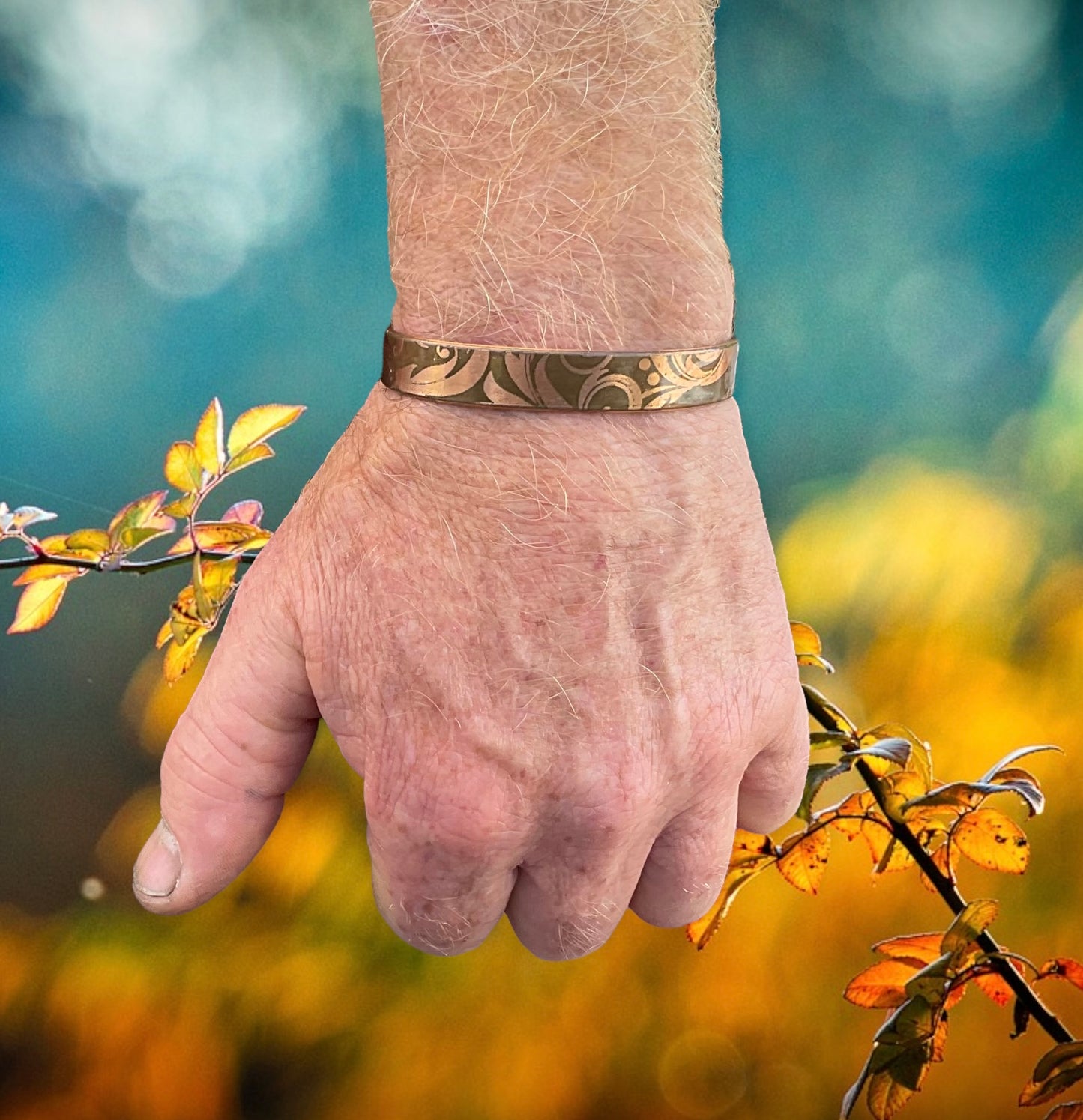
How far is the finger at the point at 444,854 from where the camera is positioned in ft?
1.67

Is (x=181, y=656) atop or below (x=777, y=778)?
below

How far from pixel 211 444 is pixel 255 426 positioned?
0.11 feet

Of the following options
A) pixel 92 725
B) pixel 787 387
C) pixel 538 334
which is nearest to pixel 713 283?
pixel 538 334

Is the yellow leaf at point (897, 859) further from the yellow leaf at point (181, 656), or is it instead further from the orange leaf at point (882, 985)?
the yellow leaf at point (181, 656)

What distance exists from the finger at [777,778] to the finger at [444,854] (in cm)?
14

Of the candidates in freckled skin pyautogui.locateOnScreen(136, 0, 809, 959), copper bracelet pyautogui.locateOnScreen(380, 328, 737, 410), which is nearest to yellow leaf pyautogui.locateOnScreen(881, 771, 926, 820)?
freckled skin pyautogui.locateOnScreen(136, 0, 809, 959)

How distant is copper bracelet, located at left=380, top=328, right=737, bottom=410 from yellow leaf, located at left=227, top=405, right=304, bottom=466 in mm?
321

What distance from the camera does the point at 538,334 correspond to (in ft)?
1.63

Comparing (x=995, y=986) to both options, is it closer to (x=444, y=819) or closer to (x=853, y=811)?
(x=853, y=811)

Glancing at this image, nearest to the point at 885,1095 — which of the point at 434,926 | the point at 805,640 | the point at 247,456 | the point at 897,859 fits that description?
the point at 897,859

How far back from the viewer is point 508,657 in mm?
499

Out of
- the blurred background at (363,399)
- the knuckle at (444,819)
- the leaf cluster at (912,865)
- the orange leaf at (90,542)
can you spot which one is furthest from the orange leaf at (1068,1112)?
the orange leaf at (90,542)

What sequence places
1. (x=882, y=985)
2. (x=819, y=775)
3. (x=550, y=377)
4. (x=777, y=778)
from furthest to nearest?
1. (x=882, y=985)
2. (x=819, y=775)
3. (x=777, y=778)
4. (x=550, y=377)

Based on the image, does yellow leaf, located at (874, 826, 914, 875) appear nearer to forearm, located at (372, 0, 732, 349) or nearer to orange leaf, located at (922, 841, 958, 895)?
orange leaf, located at (922, 841, 958, 895)
